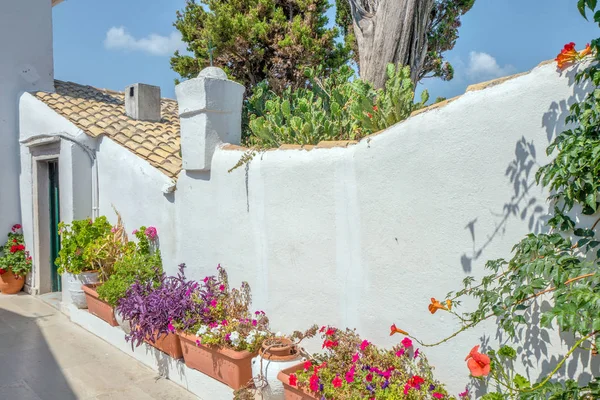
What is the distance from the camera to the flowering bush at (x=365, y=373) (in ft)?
10.5

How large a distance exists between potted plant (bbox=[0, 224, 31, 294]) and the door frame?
0.85 ft

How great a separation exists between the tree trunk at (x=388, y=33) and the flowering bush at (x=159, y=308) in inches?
142

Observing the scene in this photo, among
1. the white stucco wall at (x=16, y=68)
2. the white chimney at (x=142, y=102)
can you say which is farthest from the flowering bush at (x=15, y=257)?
the white chimney at (x=142, y=102)

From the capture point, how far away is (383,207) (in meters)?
3.61

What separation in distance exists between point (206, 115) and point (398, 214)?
2.80 m

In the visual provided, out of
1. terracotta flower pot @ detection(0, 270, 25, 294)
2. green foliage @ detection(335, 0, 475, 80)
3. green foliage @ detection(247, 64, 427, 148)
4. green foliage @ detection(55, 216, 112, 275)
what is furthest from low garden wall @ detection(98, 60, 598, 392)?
terracotta flower pot @ detection(0, 270, 25, 294)

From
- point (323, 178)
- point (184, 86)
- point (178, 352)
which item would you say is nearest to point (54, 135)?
point (184, 86)

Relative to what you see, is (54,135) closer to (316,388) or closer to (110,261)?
(110,261)

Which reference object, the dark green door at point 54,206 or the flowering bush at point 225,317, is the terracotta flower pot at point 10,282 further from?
the flowering bush at point 225,317

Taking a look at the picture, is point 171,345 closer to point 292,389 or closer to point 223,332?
point 223,332

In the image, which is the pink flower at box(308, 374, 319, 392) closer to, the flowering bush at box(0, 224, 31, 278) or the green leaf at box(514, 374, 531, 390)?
the green leaf at box(514, 374, 531, 390)

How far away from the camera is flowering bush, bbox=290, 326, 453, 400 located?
3188 mm

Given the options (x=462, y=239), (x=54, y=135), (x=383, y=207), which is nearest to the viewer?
(x=462, y=239)

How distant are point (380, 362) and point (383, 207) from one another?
1217 millimetres
